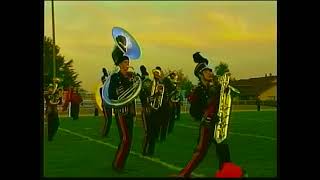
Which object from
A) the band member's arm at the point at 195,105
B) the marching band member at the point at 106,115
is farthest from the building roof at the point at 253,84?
the marching band member at the point at 106,115

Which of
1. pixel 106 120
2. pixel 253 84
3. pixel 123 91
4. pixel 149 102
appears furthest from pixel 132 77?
pixel 253 84

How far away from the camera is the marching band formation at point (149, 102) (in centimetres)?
487

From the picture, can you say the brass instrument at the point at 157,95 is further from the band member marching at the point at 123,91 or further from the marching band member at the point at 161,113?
the band member marching at the point at 123,91

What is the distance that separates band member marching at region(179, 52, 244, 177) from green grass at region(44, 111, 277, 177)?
0.06 m

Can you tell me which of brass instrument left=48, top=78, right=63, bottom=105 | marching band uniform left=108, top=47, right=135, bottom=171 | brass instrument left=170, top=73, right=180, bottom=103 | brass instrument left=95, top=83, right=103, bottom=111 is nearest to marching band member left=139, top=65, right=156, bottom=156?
marching band uniform left=108, top=47, right=135, bottom=171

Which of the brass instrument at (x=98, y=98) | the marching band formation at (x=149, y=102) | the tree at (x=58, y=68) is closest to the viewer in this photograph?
the tree at (x=58, y=68)

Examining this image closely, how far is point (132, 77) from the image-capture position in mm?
4934

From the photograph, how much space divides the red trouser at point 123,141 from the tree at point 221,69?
39.3 inches

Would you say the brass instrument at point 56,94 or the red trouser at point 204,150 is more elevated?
the brass instrument at point 56,94

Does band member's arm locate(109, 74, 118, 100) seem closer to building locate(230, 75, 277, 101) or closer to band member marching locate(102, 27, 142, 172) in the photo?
band member marching locate(102, 27, 142, 172)

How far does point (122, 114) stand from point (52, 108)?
76 cm

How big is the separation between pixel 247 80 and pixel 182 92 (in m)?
0.69

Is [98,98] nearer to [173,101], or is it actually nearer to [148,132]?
[148,132]

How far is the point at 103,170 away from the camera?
16.1 feet
